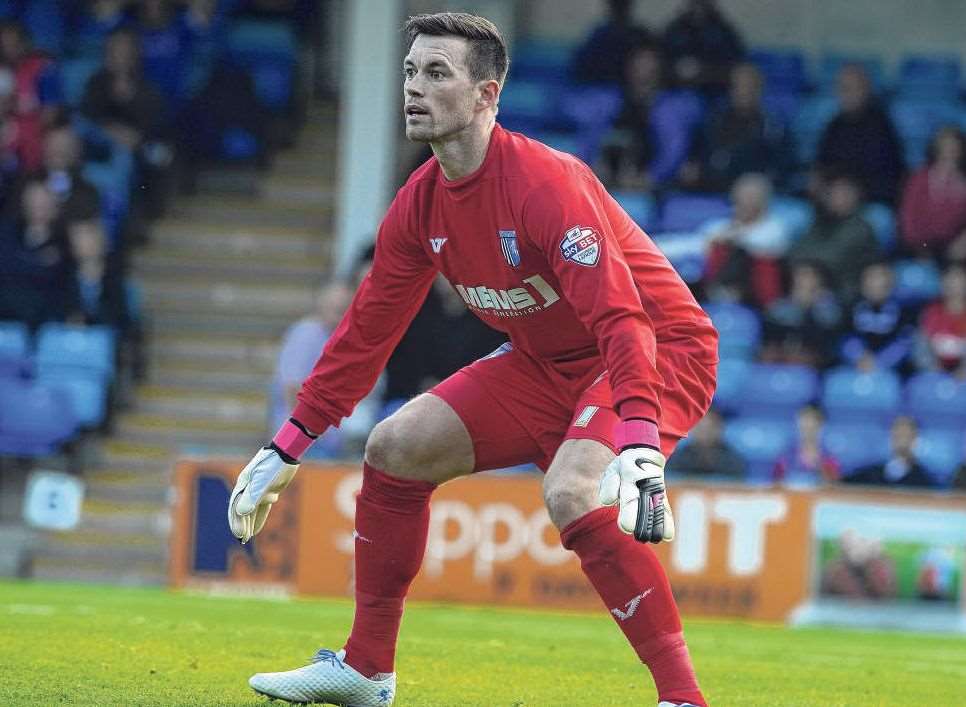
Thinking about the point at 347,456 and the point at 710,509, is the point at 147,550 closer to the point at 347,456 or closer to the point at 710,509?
the point at 347,456

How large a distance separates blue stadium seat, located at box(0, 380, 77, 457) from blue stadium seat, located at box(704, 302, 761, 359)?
4875 millimetres

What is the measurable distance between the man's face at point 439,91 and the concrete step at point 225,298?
1005cm

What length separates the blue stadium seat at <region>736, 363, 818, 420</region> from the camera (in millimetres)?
12836

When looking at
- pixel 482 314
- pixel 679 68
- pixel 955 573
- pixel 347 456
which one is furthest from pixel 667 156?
pixel 482 314

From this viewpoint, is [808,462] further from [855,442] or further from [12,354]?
[12,354]

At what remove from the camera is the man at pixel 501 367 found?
498 centimetres

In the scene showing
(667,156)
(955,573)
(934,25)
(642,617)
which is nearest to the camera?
(642,617)

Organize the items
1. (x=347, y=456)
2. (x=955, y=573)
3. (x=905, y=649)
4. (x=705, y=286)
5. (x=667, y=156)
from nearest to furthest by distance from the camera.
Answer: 1. (x=905, y=649)
2. (x=955, y=573)
3. (x=347, y=456)
4. (x=705, y=286)
5. (x=667, y=156)

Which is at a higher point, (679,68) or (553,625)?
(679,68)

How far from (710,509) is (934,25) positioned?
7861 millimetres

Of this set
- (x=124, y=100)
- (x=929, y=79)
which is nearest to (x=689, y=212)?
(x=929, y=79)

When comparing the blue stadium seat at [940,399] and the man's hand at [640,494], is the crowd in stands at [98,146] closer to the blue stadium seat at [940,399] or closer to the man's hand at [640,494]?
the blue stadium seat at [940,399]

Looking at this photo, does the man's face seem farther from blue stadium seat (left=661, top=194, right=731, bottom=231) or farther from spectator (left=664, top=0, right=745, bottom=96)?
spectator (left=664, top=0, right=745, bottom=96)

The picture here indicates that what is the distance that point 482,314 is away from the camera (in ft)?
18.3
